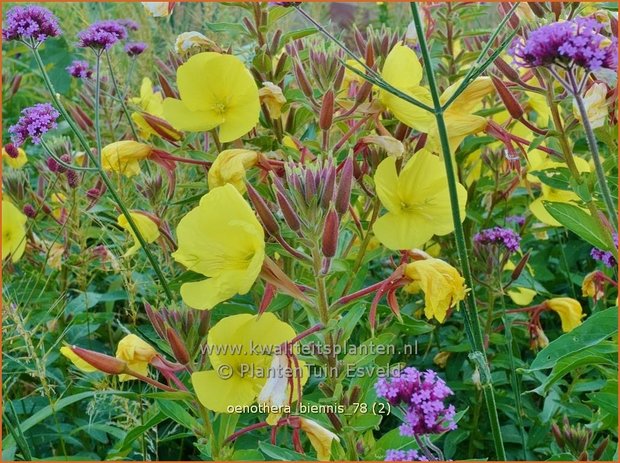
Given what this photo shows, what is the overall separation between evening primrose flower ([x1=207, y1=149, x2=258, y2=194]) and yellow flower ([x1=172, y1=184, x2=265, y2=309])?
147 mm

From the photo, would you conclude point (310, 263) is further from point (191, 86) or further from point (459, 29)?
point (459, 29)

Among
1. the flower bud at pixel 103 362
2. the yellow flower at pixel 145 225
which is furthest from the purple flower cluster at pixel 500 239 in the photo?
the flower bud at pixel 103 362

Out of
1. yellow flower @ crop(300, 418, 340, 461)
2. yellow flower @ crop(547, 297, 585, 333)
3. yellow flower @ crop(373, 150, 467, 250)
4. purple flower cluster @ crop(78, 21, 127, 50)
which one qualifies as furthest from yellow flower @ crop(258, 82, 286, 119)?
yellow flower @ crop(547, 297, 585, 333)

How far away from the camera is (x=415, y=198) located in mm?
1284

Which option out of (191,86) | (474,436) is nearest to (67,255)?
(191,86)

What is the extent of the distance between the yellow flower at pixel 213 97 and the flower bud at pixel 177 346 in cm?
41

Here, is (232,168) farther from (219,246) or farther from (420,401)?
(420,401)

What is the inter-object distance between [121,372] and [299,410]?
29cm

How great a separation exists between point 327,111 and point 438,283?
38 centimetres

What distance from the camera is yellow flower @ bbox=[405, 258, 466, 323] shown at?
43.6 inches

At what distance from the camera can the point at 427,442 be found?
3.19 feet

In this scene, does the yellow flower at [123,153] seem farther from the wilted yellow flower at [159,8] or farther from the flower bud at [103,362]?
the flower bud at [103,362]

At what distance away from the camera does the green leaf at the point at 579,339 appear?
105cm

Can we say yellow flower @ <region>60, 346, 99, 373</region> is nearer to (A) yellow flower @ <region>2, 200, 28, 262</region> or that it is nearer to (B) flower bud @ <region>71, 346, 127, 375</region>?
(B) flower bud @ <region>71, 346, 127, 375</region>
